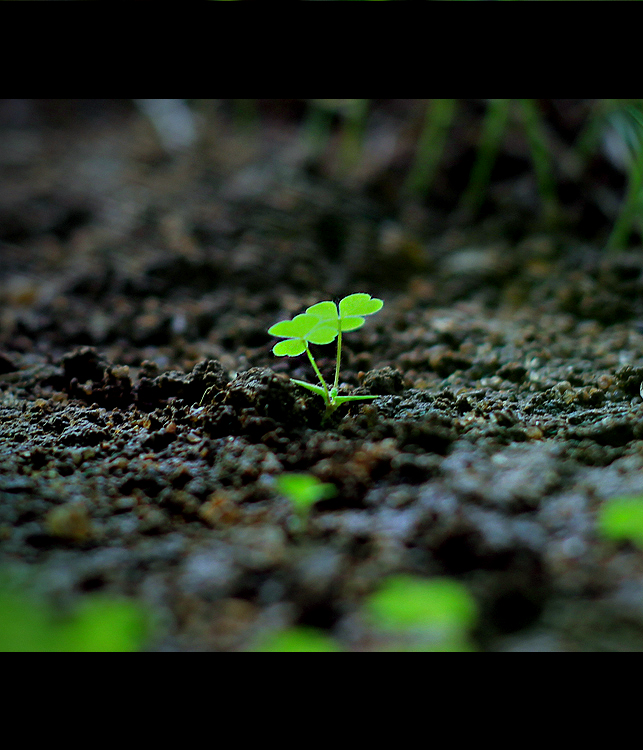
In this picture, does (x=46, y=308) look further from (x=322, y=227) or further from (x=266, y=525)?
(x=266, y=525)

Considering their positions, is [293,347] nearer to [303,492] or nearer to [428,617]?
[303,492]

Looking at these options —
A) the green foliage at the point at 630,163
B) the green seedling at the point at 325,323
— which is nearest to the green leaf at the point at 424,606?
the green seedling at the point at 325,323

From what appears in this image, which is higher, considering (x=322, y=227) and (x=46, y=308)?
(x=322, y=227)

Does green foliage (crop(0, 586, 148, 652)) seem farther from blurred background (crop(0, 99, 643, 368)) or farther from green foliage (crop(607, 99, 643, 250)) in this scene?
green foliage (crop(607, 99, 643, 250))

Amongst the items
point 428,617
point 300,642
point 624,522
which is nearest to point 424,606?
point 428,617
